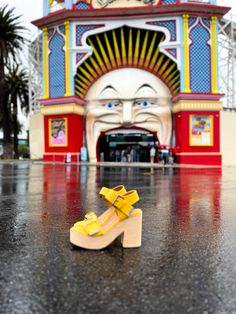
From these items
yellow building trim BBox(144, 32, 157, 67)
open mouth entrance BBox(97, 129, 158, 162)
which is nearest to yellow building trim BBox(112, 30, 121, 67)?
yellow building trim BBox(144, 32, 157, 67)

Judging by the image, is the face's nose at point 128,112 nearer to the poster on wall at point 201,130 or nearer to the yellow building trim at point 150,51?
the yellow building trim at point 150,51

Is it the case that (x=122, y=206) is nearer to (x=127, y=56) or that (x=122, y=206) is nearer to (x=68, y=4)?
(x=127, y=56)

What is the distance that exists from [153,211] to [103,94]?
23.8m

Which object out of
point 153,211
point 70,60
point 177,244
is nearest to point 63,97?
point 70,60

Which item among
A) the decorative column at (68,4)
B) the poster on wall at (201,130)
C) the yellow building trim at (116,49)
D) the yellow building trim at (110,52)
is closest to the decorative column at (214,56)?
the poster on wall at (201,130)

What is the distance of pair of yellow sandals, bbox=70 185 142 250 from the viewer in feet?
12.7

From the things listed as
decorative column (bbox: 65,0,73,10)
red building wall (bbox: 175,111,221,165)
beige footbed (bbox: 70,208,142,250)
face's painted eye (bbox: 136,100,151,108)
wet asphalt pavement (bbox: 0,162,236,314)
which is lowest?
wet asphalt pavement (bbox: 0,162,236,314)

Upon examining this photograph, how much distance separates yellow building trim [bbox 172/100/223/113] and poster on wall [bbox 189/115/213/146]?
0.56m

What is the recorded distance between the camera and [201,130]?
93.2ft

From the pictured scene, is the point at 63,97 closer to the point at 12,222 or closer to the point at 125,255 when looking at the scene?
the point at 12,222

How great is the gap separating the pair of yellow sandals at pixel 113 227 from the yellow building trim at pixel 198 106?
2452cm

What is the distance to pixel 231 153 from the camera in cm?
2933

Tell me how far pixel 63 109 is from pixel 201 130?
33.0 ft

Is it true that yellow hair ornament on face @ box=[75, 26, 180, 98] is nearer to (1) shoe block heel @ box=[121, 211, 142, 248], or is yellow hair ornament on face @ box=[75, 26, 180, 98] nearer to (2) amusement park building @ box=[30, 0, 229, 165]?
(2) amusement park building @ box=[30, 0, 229, 165]
